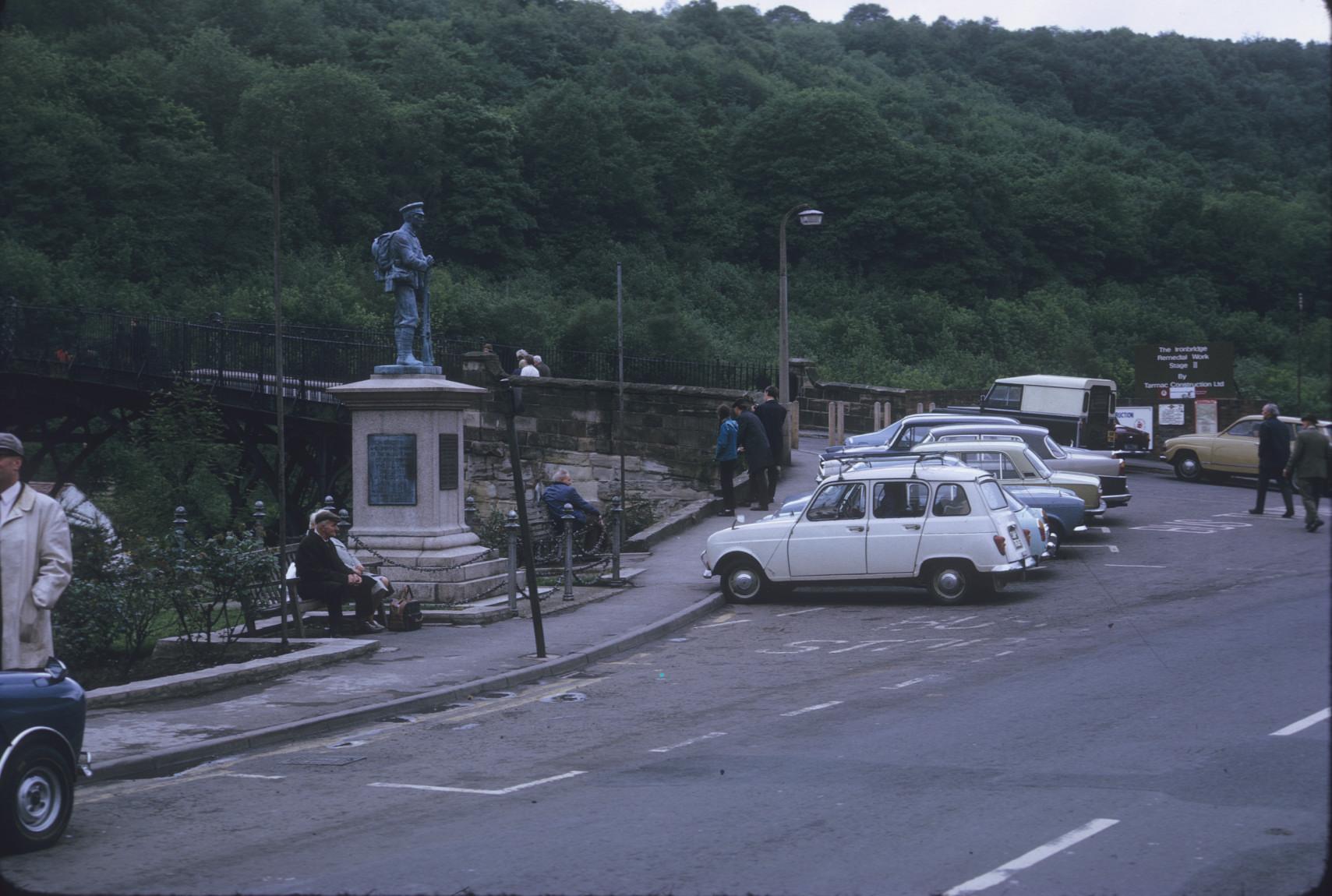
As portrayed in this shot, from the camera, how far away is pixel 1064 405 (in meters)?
35.2

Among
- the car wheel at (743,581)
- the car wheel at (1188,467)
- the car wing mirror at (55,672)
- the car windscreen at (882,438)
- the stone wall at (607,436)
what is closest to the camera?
the car wing mirror at (55,672)

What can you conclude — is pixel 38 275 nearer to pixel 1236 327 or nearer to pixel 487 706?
pixel 1236 327

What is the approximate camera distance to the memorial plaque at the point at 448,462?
1797 centimetres

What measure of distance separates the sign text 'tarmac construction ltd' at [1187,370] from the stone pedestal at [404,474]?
2243cm

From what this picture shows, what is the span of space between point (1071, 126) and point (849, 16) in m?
54.8

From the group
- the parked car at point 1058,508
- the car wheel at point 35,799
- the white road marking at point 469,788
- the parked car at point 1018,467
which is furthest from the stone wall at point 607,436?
the car wheel at point 35,799

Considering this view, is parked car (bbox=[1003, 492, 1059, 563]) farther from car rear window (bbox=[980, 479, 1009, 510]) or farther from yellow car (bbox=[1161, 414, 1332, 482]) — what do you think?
yellow car (bbox=[1161, 414, 1332, 482])

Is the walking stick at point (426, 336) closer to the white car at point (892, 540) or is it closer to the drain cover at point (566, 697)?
the white car at point (892, 540)

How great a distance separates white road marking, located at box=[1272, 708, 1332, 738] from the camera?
941 centimetres

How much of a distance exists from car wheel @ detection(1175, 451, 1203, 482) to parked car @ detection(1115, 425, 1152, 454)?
3.94m

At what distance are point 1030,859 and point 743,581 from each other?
11.4m

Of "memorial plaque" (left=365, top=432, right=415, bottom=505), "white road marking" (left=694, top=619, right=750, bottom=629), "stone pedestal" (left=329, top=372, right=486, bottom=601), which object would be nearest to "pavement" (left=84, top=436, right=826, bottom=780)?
"white road marking" (left=694, top=619, right=750, bottom=629)

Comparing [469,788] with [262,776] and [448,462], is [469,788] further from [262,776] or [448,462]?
[448,462]

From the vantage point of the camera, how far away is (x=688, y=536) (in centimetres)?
2380
